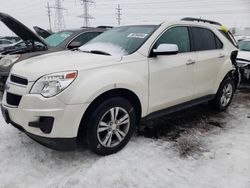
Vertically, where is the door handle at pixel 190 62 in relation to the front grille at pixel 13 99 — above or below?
above

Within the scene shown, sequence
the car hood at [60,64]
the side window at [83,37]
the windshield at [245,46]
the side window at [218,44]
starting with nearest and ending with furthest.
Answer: the car hood at [60,64], the side window at [218,44], the side window at [83,37], the windshield at [245,46]

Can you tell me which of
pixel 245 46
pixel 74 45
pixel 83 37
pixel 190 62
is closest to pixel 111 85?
pixel 190 62

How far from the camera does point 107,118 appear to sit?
322cm

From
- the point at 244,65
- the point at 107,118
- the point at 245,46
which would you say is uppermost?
the point at 245,46

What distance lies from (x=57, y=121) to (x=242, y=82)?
227 inches

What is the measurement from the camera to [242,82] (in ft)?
23.2

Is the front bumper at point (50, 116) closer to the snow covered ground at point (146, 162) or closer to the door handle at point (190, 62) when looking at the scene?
the snow covered ground at point (146, 162)

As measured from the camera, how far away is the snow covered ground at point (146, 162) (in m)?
2.79

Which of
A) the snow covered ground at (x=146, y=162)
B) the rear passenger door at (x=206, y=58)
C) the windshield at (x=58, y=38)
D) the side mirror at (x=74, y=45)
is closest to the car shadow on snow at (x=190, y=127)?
the snow covered ground at (x=146, y=162)

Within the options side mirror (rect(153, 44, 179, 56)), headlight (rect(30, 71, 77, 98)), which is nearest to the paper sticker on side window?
side mirror (rect(153, 44, 179, 56))

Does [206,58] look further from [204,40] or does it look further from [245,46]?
[245,46]

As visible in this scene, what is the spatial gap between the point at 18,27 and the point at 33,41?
55 centimetres

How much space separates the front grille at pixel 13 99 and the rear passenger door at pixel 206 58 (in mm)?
2661

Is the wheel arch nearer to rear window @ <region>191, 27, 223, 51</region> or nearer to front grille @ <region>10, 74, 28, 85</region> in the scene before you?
front grille @ <region>10, 74, 28, 85</region>
